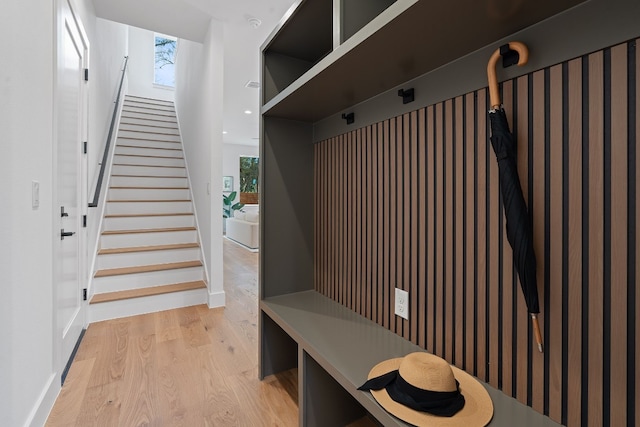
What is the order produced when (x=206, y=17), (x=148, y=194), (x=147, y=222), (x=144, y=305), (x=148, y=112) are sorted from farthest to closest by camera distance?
1. (x=148, y=112)
2. (x=148, y=194)
3. (x=147, y=222)
4. (x=206, y=17)
5. (x=144, y=305)

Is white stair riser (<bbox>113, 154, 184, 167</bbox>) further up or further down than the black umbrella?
further up

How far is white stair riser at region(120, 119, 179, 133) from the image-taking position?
16.6 ft

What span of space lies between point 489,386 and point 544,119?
0.84m

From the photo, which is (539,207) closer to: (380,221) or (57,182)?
(380,221)

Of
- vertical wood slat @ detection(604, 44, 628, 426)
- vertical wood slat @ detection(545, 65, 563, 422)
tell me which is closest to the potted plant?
vertical wood slat @ detection(545, 65, 563, 422)

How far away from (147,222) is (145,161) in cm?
130

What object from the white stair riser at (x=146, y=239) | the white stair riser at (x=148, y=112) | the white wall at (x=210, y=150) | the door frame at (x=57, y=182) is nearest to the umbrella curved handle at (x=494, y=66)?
the door frame at (x=57, y=182)

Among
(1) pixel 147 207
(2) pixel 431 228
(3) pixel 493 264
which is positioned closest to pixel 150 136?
(1) pixel 147 207

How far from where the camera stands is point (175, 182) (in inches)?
171

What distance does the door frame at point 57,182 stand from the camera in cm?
166

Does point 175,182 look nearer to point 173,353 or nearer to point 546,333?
point 173,353

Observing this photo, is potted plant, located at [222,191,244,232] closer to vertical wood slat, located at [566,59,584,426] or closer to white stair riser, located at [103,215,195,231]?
white stair riser, located at [103,215,195,231]

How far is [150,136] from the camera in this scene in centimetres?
502

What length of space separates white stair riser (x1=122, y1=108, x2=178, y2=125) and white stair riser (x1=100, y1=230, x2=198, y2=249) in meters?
2.82
